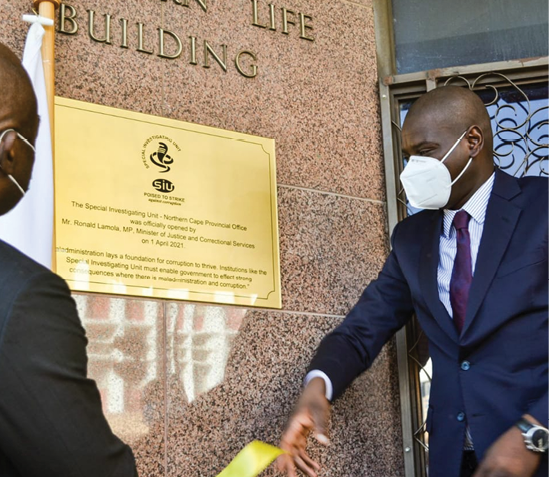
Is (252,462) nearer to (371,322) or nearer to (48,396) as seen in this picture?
(48,396)

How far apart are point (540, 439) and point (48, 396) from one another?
1.96 metres

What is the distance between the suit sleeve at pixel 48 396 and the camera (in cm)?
169

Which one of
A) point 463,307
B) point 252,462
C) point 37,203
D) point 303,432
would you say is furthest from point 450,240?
point 252,462

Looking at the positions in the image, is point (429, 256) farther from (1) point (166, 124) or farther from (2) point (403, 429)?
(1) point (166, 124)

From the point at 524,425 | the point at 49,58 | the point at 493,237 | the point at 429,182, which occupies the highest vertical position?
the point at 49,58

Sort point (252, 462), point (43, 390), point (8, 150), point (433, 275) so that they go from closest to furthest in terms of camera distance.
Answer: point (43, 390)
point (8, 150)
point (252, 462)
point (433, 275)

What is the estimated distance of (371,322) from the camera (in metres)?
4.00

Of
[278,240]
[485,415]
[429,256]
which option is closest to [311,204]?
[278,240]

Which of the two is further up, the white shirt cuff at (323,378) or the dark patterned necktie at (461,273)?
the dark patterned necktie at (461,273)

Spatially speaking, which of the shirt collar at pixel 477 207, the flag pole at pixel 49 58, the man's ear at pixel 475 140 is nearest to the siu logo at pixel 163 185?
the flag pole at pixel 49 58

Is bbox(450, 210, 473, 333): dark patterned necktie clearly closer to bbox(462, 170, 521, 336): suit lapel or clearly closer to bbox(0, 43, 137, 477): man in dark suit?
bbox(462, 170, 521, 336): suit lapel

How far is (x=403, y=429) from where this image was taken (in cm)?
430

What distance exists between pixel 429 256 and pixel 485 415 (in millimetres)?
733

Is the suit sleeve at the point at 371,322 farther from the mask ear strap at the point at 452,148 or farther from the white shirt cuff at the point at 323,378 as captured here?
the mask ear strap at the point at 452,148
